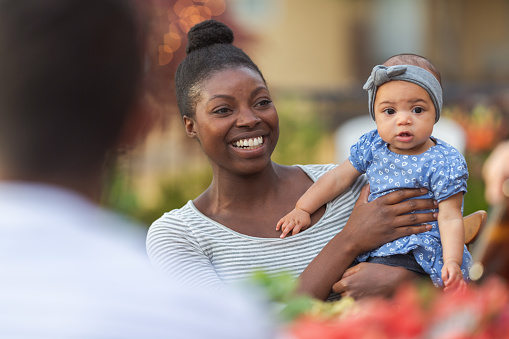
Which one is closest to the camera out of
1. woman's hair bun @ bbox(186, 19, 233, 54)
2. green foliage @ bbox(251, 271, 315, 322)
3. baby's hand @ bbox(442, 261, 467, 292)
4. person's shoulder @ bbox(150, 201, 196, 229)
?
green foliage @ bbox(251, 271, 315, 322)

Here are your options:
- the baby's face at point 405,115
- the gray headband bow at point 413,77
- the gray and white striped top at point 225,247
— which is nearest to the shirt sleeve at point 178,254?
the gray and white striped top at point 225,247

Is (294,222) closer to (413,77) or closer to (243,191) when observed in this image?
(243,191)

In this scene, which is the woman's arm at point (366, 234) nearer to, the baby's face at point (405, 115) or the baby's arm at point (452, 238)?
the baby's arm at point (452, 238)

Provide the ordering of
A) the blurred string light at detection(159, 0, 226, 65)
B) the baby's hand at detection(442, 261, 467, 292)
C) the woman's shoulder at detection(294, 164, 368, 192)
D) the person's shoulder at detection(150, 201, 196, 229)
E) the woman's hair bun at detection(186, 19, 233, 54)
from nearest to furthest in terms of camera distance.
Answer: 1. the baby's hand at detection(442, 261, 467, 292)
2. the person's shoulder at detection(150, 201, 196, 229)
3. the woman's shoulder at detection(294, 164, 368, 192)
4. the woman's hair bun at detection(186, 19, 233, 54)
5. the blurred string light at detection(159, 0, 226, 65)

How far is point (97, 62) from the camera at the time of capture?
1.22 meters

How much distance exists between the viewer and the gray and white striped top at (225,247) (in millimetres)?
2723

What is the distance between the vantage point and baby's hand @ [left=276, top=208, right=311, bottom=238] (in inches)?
110

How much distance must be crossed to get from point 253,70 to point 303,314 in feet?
5.46

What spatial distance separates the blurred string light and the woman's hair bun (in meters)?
2.66

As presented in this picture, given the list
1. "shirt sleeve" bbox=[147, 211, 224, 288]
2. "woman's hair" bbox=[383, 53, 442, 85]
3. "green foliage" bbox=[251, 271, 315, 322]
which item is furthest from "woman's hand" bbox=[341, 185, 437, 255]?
"green foliage" bbox=[251, 271, 315, 322]

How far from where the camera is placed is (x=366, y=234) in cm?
264

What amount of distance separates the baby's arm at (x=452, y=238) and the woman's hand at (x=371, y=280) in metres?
0.19

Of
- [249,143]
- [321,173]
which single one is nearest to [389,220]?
[321,173]

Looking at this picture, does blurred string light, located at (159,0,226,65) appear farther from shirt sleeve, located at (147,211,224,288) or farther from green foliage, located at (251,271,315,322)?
green foliage, located at (251,271,315,322)
